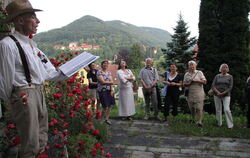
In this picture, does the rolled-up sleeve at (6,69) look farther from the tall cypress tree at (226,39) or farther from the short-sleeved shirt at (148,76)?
the tall cypress tree at (226,39)

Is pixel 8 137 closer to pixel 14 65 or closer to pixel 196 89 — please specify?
pixel 14 65

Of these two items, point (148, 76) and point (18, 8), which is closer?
point (18, 8)

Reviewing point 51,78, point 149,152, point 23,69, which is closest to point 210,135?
point 149,152

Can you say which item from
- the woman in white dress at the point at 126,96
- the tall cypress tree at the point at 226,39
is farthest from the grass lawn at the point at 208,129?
the tall cypress tree at the point at 226,39

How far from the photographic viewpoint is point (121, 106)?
26.7 feet

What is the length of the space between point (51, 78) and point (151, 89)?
18.2 feet

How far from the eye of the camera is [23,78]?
7.83 ft

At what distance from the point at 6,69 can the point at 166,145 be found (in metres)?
3.96

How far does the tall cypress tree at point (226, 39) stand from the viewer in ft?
35.5

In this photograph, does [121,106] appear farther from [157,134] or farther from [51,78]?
[51,78]

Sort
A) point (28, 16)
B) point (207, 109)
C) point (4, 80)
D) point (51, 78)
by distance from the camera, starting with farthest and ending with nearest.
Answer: point (207, 109) < point (51, 78) < point (28, 16) < point (4, 80)

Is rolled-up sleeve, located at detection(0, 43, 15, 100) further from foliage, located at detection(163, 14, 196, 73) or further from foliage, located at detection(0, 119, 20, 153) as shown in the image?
foliage, located at detection(163, 14, 196, 73)

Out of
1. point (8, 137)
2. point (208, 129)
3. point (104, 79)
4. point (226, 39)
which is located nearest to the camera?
point (8, 137)

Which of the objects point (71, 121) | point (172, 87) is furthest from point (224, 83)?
point (71, 121)
